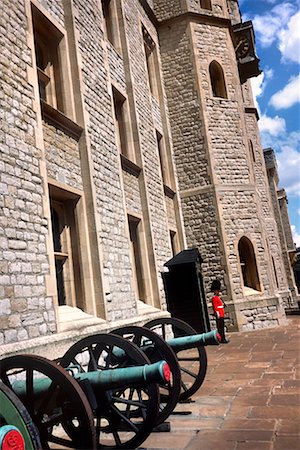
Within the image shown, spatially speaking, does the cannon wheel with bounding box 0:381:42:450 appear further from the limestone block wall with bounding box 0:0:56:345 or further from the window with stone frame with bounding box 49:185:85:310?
the window with stone frame with bounding box 49:185:85:310

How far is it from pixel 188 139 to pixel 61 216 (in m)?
7.43

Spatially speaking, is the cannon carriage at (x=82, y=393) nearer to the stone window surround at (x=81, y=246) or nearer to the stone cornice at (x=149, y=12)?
the stone window surround at (x=81, y=246)

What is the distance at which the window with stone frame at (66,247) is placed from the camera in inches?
261

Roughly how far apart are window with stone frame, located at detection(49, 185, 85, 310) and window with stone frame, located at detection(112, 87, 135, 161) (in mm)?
3388

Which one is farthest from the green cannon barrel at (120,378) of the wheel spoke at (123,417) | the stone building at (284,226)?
the stone building at (284,226)

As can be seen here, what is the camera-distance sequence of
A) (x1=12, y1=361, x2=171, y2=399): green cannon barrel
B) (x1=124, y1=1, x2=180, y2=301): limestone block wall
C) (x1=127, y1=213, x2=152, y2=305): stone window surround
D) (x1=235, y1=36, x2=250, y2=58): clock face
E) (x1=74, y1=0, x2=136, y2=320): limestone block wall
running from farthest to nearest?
(x1=235, y1=36, x2=250, y2=58): clock face
(x1=124, y1=1, x2=180, y2=301): limestone block wall
(x1=127, y1=213, x2=152, y2=305): stone window surround
(x1=74, y1=0, x2=136, y2=320): limestone block wall
(x1=12, y1=361, x2=171, y2=399): green cannon barrel

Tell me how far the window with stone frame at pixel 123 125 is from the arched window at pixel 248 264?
4965mm

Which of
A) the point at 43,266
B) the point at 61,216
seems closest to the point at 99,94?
the point at 61,216

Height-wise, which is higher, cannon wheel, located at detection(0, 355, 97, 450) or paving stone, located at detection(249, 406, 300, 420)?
cannon wheel, located at detection(0, 355, 97, 450)

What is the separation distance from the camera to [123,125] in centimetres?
1030

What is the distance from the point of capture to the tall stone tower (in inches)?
486

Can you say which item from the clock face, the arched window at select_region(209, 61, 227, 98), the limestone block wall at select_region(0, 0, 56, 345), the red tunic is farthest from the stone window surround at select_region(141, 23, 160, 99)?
the limestone block wall at select_region(0, 0, 56, 345)

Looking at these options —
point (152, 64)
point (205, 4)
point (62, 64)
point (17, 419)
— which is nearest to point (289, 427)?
point (17, 419)

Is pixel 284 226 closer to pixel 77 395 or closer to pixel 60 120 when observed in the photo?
pixel 60 120
